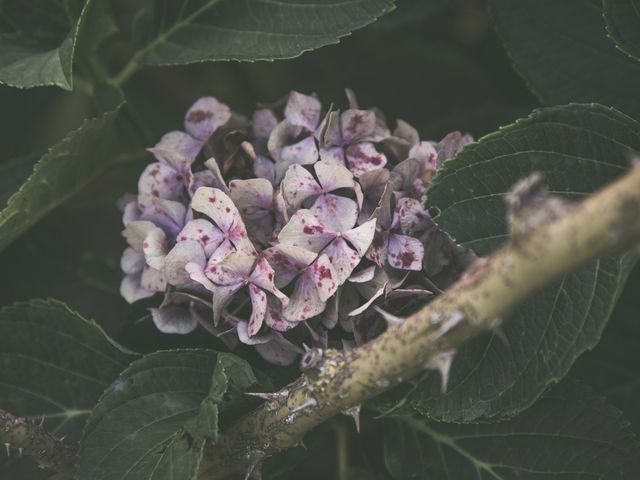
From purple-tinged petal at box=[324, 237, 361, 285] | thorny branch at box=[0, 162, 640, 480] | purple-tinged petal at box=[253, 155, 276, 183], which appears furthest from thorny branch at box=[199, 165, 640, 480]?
purple-tinged petal at box=[253, 155, 276, 183]

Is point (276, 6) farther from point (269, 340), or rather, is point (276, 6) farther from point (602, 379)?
point (602, 379)

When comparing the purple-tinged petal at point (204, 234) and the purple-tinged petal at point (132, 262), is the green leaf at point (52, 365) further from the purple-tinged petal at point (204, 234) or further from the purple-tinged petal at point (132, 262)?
the purple-tinged petal at point (204, 234)

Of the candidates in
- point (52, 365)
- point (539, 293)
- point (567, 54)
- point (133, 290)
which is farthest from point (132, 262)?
point (567, 54)

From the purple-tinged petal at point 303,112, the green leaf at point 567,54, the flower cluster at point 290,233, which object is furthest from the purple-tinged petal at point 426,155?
the green leaf at point 567,54

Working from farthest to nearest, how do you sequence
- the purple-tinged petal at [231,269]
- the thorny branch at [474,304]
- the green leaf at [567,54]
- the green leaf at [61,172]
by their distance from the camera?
the green leaf at [567,54]
the green leaf at [61,172]
the purple-tinged petal at [231,269]
the thorny branch at [474,304]

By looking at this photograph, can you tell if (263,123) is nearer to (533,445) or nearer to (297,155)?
(297,155)

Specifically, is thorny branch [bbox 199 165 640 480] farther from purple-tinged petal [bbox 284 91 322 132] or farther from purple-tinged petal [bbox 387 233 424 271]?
purple-tinged petal [bbox 284 91 322 132]
